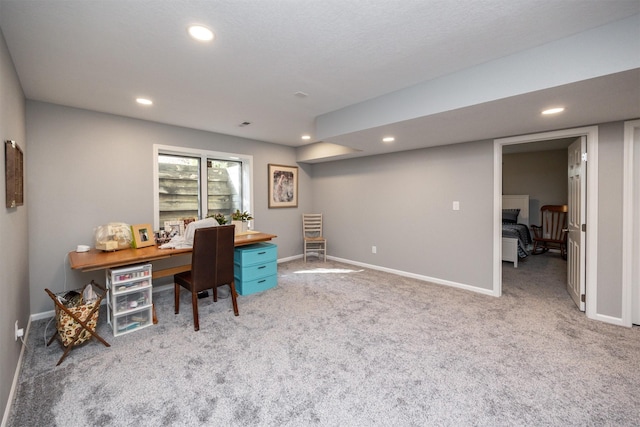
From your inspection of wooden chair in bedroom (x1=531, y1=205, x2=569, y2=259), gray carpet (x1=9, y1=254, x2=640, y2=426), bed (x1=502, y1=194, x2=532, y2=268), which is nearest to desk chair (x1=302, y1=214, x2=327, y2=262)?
gray carpet (x1=9, y1=254, x2=640, y2=426)

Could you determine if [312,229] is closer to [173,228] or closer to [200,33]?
[173,228]

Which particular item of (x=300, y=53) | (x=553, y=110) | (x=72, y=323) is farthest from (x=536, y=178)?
(x=72, y=323)

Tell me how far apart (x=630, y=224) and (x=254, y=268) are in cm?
402

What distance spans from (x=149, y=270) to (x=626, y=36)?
4.00 metres

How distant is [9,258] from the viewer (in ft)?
5.98

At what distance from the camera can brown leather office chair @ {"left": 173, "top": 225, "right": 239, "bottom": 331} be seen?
268cm

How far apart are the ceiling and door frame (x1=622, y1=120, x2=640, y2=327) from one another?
0.30 meters

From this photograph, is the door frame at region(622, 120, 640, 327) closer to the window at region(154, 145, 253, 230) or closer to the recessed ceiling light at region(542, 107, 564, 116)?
the recessed ceiling light at region(542, 107, 564, 116)

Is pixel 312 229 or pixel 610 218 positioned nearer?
pixel 610 218

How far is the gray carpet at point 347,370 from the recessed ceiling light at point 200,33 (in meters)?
2.33

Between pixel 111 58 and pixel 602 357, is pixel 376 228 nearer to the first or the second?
pixel 602 357

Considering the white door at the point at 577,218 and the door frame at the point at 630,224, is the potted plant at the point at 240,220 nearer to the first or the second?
the white door at the point at 577,218

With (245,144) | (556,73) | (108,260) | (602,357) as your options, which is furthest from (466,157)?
(108,260)

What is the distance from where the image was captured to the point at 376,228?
15.7 ft
